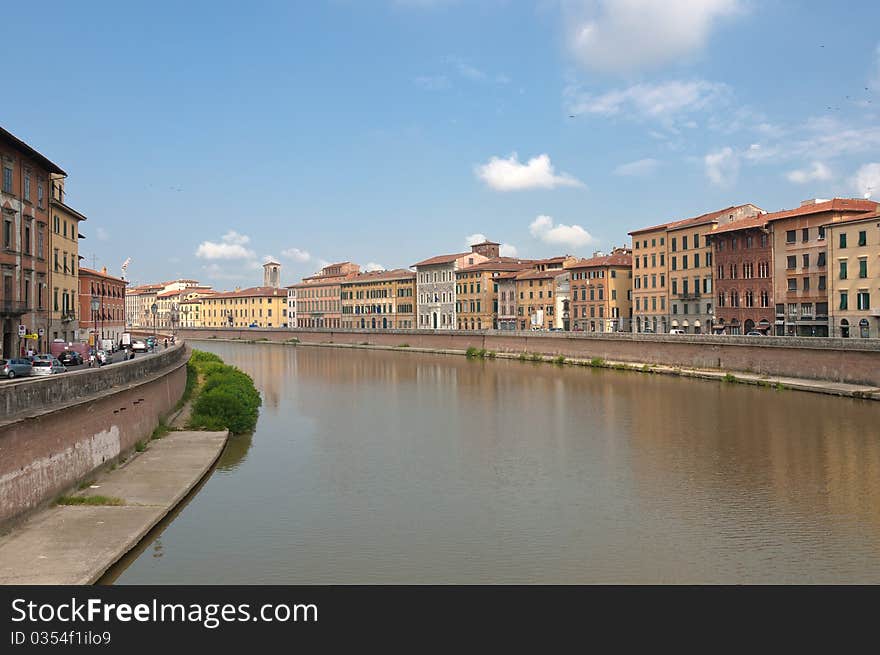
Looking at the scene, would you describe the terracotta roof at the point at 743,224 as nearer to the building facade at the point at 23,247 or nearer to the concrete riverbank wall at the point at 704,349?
the concrete riverbank wall at the point at 704,349

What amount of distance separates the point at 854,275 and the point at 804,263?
5.43 meters

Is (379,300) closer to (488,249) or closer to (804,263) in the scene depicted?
(488,249)

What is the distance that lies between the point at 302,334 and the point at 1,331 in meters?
85.8

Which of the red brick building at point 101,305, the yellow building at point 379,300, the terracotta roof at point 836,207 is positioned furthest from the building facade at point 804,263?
the yellow building at point 379,300

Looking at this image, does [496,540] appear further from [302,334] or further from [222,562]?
[302,334]

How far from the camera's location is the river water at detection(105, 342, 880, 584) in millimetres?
16766

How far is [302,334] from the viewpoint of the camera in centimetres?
12381

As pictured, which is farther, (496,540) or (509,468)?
(509,468)

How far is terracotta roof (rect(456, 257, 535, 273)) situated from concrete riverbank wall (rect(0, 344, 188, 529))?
79790mm

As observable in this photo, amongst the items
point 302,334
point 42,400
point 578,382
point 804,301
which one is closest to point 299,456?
point 42,400

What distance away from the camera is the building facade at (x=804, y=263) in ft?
185

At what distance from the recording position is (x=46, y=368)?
30844 millimetres

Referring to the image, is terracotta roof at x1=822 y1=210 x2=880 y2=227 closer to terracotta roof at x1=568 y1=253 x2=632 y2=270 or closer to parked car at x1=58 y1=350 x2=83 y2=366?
terracotta roof at x1=568 y1=253 x2=632 y2=270

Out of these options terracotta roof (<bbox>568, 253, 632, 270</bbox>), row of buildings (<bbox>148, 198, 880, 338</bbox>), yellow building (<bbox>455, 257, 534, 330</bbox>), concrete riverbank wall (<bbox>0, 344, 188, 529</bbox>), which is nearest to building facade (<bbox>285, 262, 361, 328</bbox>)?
row of buildings (<bbox>148, 198, 880, 338</bbox>)
